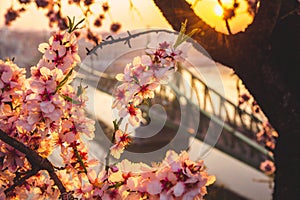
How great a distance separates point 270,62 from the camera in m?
3.06

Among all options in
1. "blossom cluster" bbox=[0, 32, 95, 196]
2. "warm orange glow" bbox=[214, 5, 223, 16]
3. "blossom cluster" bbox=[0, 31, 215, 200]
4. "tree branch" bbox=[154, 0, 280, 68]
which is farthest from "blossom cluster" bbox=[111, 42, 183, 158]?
"warm orange glow" bbox=[214, 5, 223, 16]

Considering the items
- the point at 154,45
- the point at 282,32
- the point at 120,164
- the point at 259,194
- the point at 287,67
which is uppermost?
the point at 282,32

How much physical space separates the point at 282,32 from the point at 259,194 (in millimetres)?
6108

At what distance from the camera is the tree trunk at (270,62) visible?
2.91 meters

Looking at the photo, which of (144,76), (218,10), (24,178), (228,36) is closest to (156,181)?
(144,76)

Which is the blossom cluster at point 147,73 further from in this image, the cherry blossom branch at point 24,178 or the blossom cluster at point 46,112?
the cherry blossom branch at point 24,178

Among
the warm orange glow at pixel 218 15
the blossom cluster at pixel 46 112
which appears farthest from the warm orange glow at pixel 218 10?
the blossom cluster at pixel 46 112

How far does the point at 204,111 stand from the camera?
976 cm

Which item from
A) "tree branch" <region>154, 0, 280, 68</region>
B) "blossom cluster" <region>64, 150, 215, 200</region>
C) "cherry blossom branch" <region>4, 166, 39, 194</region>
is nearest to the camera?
"blossom cluster" <region>64, 150, 215, 200</region>

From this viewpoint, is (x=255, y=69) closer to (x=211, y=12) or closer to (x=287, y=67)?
(x=287, y=67)

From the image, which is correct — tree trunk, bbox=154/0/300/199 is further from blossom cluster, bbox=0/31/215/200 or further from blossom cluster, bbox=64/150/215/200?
blossom cluster, bbox=64/150/215/200

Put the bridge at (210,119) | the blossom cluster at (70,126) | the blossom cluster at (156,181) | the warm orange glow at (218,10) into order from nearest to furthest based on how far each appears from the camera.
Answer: the blossom cluster at (156,181) → the blossom cluster at (70,126) → the warm orange glow at (218,10) → the bridge at (210,119)

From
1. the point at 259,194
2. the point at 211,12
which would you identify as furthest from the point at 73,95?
the point at 259,194

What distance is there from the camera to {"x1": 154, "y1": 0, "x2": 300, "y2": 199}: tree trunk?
2906 mm
